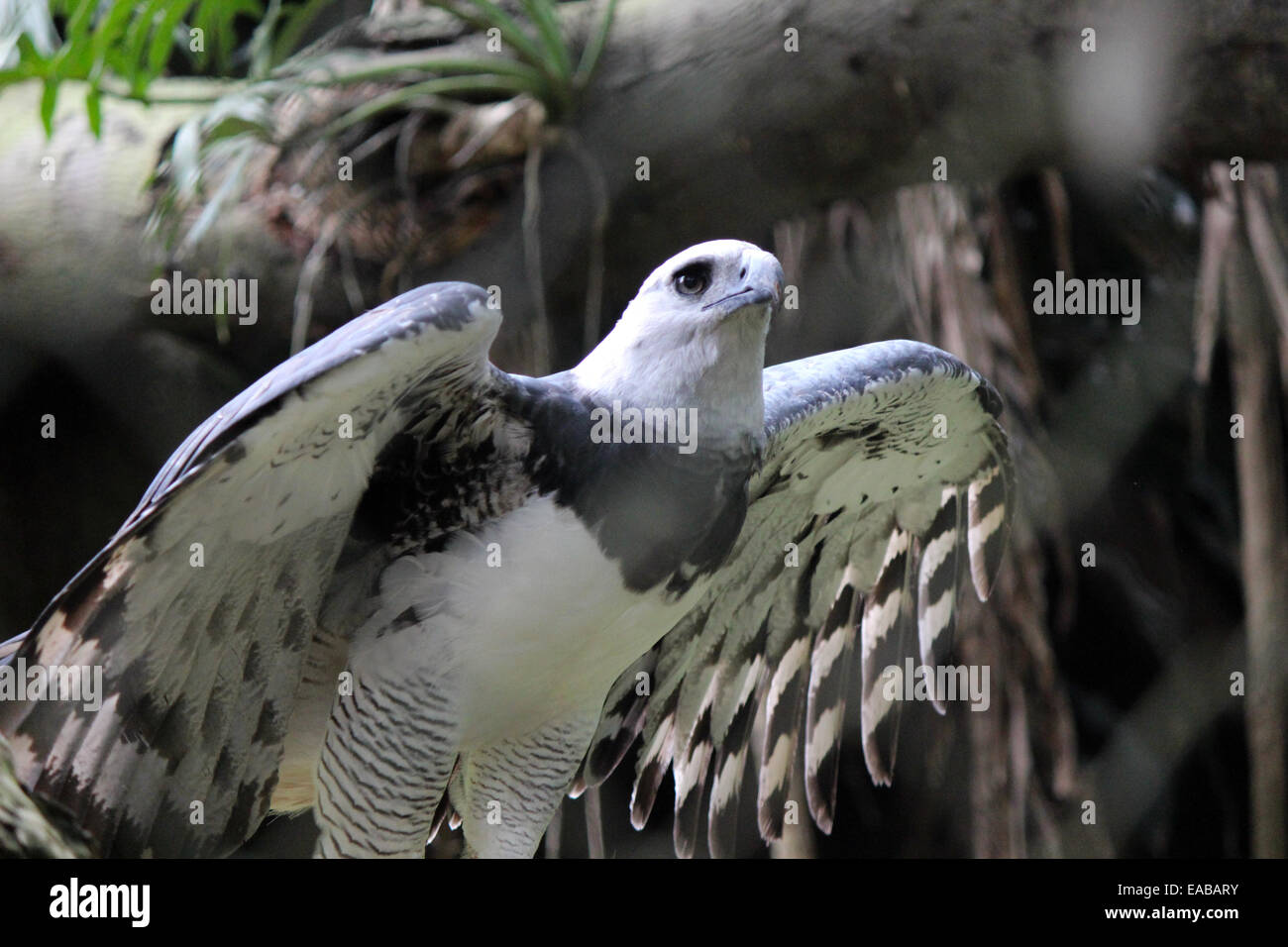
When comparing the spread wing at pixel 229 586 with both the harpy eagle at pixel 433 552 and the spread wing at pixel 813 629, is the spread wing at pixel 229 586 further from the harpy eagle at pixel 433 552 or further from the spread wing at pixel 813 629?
the spread wing at pixel 813 629

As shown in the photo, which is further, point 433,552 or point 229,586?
point 433,552

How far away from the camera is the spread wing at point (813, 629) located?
196cm

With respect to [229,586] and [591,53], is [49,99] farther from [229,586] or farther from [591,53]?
[229,586]

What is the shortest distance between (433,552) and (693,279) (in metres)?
0.46

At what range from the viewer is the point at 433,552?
5.17 feet

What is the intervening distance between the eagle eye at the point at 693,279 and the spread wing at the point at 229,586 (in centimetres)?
26

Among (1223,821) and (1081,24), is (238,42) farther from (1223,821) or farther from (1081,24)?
(1223,821)

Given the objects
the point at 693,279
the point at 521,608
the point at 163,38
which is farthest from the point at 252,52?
the point at 521,608

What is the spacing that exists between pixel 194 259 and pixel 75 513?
2.24 ft

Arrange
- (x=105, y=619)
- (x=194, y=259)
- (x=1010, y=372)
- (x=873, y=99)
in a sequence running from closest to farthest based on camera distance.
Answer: (x=105, y=619)
(x=873, y=99)
(x=194, y=259)
(x=1010, y=372)

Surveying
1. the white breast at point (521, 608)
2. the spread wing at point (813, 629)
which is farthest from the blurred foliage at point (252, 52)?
the white breast at point (521, 608)

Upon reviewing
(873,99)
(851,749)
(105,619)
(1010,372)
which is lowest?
(851,749)
